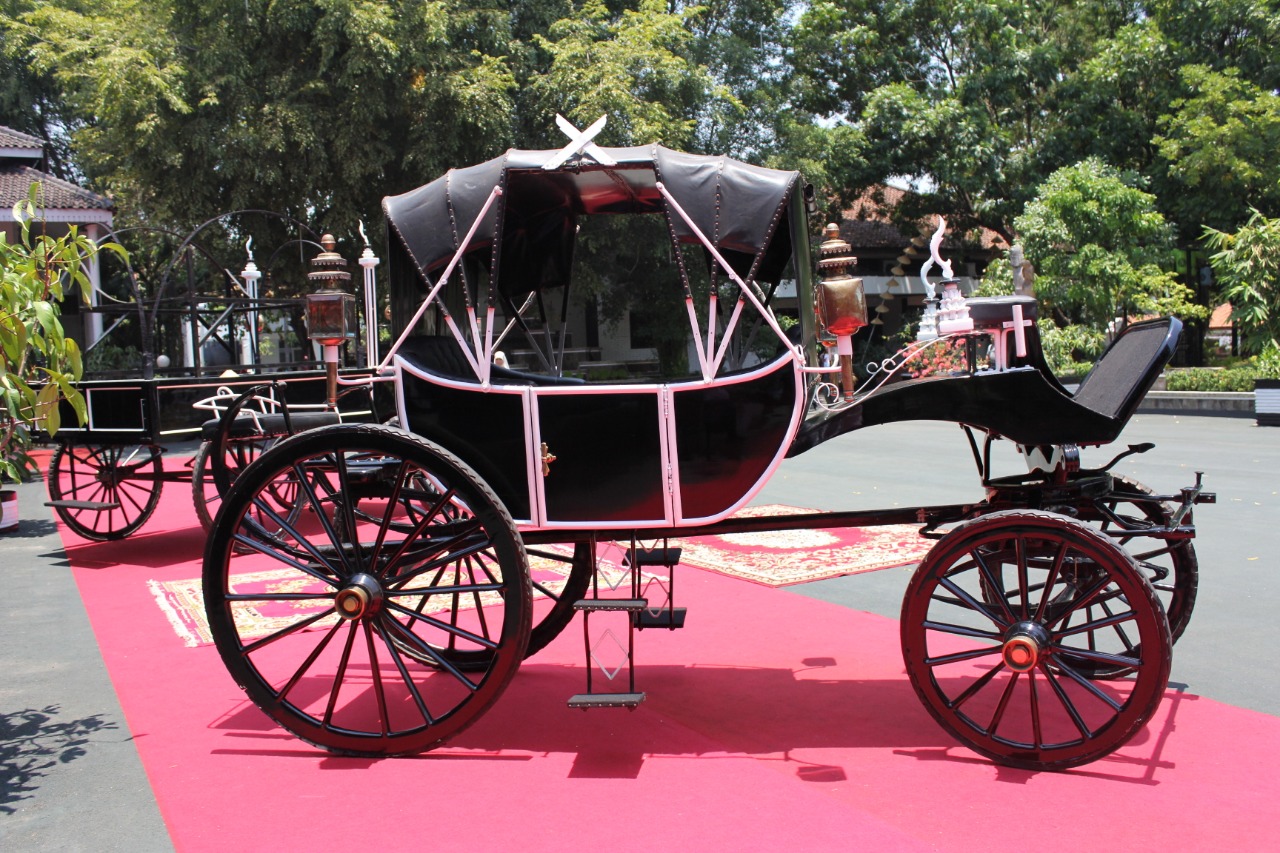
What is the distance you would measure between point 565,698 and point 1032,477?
2.24 metres

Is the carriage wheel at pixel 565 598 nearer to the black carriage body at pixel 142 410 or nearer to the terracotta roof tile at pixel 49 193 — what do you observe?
the black carriage body at pixel 142 410

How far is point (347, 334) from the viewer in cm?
464

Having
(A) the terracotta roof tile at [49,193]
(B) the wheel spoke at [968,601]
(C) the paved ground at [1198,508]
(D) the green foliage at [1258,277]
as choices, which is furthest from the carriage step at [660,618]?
(D) the green foliage at [1258,277]

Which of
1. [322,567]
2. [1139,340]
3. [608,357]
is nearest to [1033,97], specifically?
[608,357]

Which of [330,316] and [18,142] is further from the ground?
[18,142]

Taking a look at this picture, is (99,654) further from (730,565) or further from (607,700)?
(730,565)

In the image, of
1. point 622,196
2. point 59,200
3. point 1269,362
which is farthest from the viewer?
point 59,200

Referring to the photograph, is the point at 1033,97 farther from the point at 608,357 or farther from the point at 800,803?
the point at 800,803

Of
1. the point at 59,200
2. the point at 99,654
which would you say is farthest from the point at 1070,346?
the point at 59,200

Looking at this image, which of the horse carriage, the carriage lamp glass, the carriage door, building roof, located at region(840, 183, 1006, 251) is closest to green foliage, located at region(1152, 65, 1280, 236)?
building roof, located at region(840, 183, 1006, 251)

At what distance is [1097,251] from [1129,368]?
18.5 m

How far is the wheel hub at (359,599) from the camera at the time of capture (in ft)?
12.9

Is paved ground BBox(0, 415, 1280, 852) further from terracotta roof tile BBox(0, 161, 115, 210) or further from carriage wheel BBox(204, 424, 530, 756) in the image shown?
terracotta roof tile BBox(0, 161, 115, 210)

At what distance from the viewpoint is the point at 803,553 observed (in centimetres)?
766
